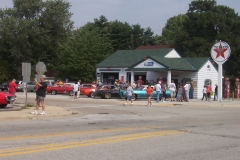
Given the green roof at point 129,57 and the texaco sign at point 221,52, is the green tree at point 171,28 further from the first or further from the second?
the texaco sign at point 221,52

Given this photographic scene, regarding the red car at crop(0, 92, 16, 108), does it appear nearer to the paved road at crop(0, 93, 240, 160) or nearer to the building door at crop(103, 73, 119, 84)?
the paved road at crop(0, 93, 240, 160)

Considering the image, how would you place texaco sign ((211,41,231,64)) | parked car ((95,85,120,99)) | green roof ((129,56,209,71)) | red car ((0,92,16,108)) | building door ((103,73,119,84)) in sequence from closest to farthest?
red car ((0,92,16,108))
texaco sign ((211,41,231,64))
parked car ((95,85,120,99))
green roof ((129,56,209,71))
building door ((103,73,119,84))

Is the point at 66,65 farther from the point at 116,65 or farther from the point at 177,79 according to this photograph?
the point at 177,79

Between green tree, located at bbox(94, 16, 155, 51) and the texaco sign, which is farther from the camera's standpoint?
green tree, located at bbox(94, 16, 155, 51)

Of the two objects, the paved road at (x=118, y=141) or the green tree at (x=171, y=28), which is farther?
the green tree at (x=171, y=28)

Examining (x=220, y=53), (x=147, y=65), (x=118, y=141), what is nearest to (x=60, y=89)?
(x=147, y=65)

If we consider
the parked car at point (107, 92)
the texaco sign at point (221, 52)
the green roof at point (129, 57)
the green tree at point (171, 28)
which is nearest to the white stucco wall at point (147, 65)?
the green roof at point (129, 57)

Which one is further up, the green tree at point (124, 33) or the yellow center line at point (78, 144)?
the green tree at point (124, 33)

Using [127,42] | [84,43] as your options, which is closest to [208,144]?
[84,43]

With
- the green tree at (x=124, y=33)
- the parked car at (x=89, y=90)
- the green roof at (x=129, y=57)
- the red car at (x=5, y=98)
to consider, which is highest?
the green tree at (x=124, y=33)

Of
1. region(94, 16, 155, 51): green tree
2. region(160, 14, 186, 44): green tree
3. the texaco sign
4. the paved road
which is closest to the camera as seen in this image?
the paved road

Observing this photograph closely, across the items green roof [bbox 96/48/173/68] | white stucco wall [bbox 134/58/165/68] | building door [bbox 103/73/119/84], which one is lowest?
building door [bbox 103/73/119/84]

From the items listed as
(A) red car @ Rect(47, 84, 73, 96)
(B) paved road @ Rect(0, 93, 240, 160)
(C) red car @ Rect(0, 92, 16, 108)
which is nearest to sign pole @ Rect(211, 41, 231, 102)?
(A) red car @ Rect(47, 84, 73, 96)

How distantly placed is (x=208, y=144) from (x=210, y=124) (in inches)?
199
